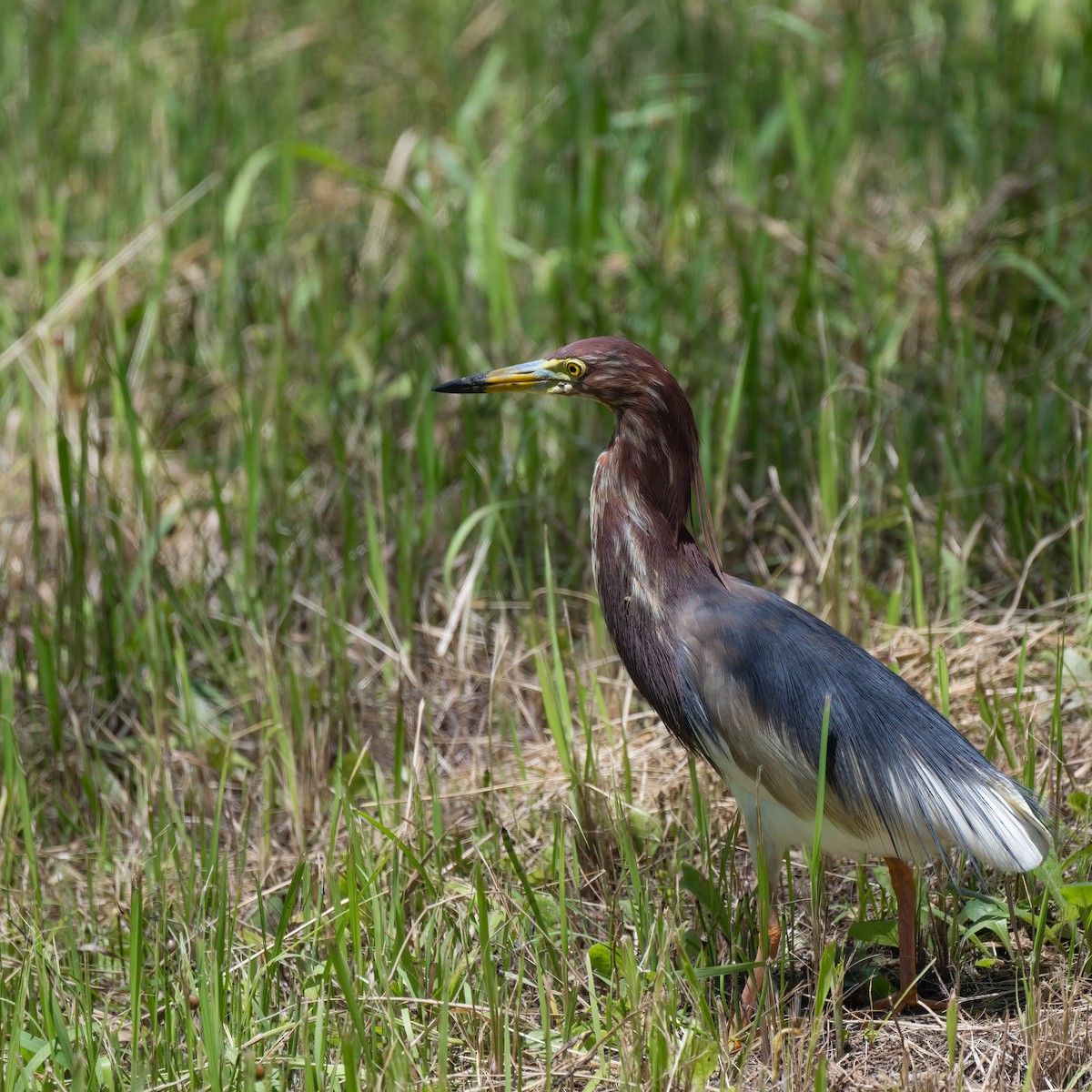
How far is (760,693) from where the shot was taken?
2951 millimetres

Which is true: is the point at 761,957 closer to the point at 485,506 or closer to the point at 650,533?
the point at 650,533

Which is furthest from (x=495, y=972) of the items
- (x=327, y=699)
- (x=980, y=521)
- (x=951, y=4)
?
(x=951, y=4)

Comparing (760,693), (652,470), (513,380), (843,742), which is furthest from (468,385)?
(843,742)

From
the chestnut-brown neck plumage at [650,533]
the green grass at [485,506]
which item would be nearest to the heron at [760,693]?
the chestnut-brown neck plumage at [650,533]

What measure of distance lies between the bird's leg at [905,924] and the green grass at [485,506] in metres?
0.08

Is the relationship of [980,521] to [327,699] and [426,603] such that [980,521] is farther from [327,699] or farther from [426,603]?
[327,699]

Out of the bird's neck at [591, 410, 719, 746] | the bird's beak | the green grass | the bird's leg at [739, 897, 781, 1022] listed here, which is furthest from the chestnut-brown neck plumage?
the bird's leg at [739, 897, 781, 1022]

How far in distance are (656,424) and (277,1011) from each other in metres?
1.34

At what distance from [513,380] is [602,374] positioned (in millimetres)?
223

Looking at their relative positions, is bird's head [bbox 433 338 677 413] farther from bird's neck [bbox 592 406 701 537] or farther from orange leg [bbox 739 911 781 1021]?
orange leg [bbox 739 911 781 1021]

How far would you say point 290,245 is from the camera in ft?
19.8

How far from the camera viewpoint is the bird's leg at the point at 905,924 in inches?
113

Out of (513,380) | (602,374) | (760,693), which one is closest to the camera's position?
(760,693)

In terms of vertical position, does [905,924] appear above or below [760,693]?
below
